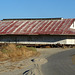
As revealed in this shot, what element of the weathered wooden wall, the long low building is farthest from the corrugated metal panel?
the weathered wooden wall

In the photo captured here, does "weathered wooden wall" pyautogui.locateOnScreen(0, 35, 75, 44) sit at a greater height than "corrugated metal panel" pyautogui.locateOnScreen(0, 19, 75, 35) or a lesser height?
lesser

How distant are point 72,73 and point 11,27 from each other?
30750 mm

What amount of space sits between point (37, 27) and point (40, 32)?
3.14 meters

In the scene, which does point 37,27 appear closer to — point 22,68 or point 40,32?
point 40,32

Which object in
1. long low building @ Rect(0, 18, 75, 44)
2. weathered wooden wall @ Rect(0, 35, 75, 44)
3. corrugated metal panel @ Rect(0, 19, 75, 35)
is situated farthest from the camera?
corrugated metal panel @ Rect(0, 19, 75, 35)

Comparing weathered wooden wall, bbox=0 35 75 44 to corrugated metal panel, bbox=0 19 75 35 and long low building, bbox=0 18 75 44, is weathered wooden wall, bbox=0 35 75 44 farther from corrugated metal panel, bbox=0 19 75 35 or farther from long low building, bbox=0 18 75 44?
corrugated metal panel, bbox=0 19 75 35

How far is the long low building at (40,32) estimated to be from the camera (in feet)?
113

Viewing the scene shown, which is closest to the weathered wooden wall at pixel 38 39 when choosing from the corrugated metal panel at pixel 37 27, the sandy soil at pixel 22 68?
the corrugated metal panel at pixel 37 27

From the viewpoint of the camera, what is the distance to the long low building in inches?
1351

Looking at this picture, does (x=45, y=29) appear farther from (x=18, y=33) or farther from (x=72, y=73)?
(x=72, y=73)

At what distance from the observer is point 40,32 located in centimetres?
3494

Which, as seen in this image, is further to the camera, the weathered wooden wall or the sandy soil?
the weathered wooden wall

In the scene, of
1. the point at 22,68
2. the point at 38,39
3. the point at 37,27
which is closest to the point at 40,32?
the point at 38,39

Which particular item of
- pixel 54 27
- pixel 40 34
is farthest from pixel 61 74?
pixel 54 27
